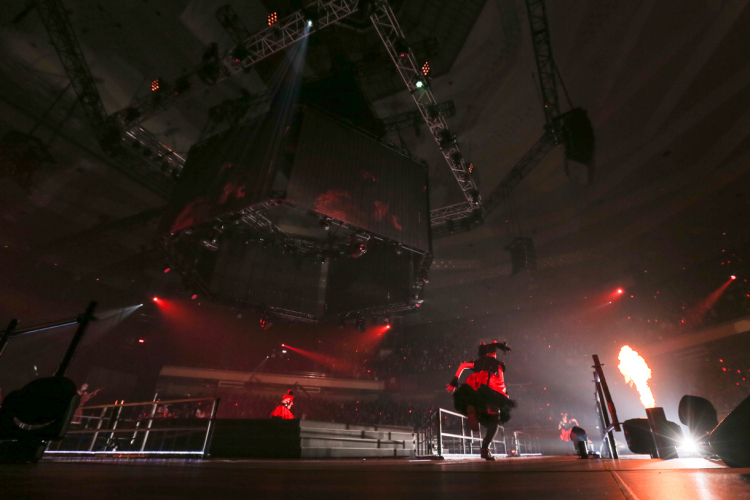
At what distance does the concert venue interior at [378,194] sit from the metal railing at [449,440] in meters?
0.13

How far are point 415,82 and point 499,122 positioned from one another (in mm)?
3862

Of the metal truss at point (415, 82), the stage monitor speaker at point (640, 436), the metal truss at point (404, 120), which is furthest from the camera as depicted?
the metal truss at point (404, 120)

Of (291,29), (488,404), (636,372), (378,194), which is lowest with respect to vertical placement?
(488,404)

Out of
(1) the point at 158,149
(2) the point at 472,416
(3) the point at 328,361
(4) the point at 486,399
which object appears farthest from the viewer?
(3) the point at 328,361

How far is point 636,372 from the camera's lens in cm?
1404

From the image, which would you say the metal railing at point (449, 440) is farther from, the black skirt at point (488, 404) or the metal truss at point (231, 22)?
the metal truss at point (231, 22)

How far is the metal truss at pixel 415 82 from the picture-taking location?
745 centimetres

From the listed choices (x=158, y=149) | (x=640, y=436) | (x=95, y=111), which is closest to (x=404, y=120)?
(x=158, y=149)

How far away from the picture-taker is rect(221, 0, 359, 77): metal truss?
24.7ft

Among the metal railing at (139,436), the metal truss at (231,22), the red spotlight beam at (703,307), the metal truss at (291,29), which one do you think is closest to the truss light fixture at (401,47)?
the metal truss at (291,29)

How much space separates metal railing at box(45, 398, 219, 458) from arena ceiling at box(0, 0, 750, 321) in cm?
667

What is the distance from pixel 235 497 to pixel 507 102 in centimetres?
1178

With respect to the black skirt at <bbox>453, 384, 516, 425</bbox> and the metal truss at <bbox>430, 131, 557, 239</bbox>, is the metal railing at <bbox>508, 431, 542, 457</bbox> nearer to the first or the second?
the metal truss at <bbox>430, 131, 557, 239</bbox>

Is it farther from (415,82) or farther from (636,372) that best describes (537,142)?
(636,372)
